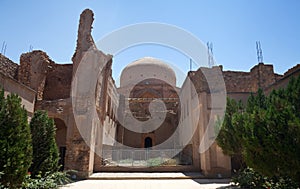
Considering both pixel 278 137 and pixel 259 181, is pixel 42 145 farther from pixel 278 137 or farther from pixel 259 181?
pixel 259 181

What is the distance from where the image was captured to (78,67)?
14.4 m

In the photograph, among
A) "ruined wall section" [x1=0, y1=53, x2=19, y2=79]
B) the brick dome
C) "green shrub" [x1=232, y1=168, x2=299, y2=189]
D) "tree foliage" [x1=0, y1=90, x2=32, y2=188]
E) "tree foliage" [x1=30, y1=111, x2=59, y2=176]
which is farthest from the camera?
the brick dome

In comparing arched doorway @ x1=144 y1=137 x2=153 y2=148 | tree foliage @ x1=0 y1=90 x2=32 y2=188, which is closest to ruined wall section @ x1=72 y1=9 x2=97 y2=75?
tree foliage @ x1=0 y1=90 x2=32 y2=188

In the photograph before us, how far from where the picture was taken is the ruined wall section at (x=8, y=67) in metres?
16.0

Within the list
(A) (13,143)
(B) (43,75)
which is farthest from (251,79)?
(A) (13,143)

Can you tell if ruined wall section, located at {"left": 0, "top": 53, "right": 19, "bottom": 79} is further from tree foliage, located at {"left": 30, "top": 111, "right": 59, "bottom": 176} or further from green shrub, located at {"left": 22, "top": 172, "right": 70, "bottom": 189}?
green shrub, located at {"left": 22, "top": 172, "right": 70, "bottom": 189}

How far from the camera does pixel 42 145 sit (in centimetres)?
839

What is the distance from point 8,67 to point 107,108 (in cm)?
802

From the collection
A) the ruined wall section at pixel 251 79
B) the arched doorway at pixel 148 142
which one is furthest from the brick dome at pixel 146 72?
the ruined wall section at pixel 251 79

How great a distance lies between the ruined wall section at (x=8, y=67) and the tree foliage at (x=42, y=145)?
9.60 meters

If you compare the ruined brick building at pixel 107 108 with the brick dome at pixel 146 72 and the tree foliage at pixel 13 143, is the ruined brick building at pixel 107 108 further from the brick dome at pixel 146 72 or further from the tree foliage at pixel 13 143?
the brick dome at pixel 146 72

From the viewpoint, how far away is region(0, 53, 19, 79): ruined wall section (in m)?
16.0

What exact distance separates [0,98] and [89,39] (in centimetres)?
961

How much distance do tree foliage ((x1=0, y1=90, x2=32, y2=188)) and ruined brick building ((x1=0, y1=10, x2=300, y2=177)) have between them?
3193 mm
